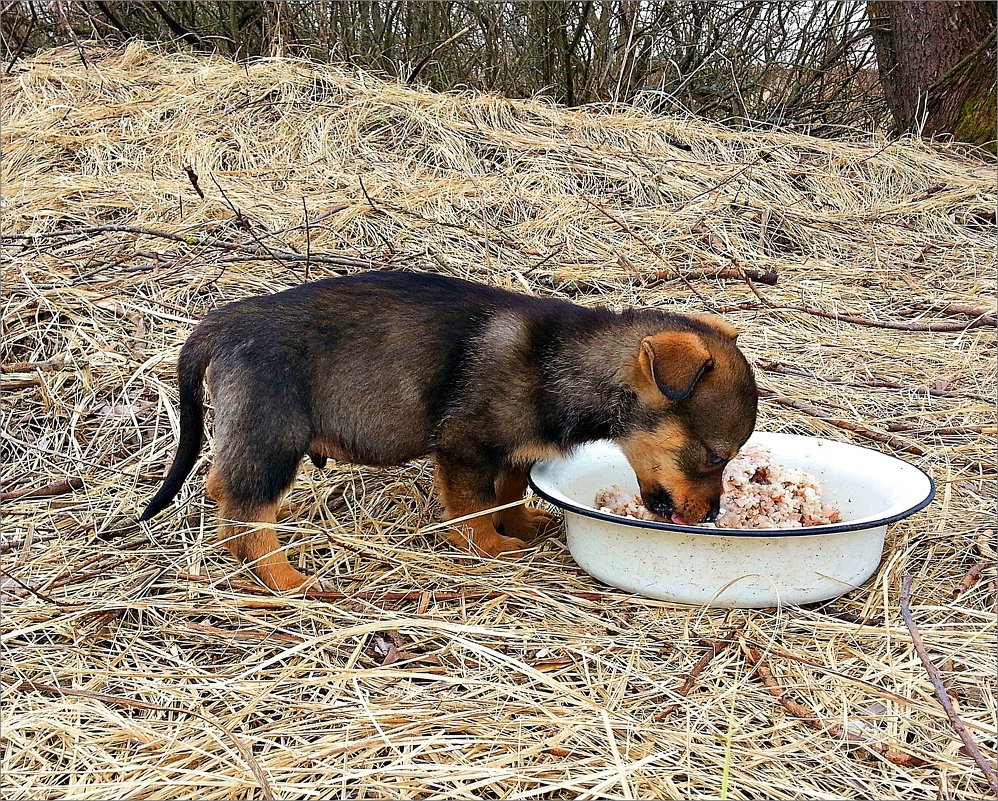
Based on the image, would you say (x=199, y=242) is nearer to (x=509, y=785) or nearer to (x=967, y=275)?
(x=509, y=785)

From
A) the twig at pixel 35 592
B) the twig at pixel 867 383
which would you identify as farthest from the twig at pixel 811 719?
the twig at pixel 867 383

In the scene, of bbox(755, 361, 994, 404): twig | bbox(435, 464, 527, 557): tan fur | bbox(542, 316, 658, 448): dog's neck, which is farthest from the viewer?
bbox(755, 361, 994, 404): twig

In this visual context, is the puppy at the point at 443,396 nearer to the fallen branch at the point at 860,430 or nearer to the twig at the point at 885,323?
the fallen branch at the point at 860,430

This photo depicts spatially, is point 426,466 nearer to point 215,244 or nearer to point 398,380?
point 398,380

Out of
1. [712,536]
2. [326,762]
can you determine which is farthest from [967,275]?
[326,762]

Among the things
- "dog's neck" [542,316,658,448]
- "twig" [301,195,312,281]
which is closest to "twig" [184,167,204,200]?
"twig" [301,195,312,281]

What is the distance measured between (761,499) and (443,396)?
1.28 meters

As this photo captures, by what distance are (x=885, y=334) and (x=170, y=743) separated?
4.91 metres

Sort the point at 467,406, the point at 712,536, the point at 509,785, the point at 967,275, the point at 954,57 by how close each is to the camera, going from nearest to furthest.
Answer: the point at 509,785
the point at 712,536
the point at 467,406
the point at 967,275
the point at 954,57

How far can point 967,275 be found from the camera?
7.16 meters

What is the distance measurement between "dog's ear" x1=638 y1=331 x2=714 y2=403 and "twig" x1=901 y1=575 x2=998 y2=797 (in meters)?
1.05

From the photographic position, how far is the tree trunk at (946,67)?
959cm

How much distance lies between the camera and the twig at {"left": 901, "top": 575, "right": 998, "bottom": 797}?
8.88 ft

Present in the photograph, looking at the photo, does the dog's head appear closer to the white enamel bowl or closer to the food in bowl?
the food in bowl
